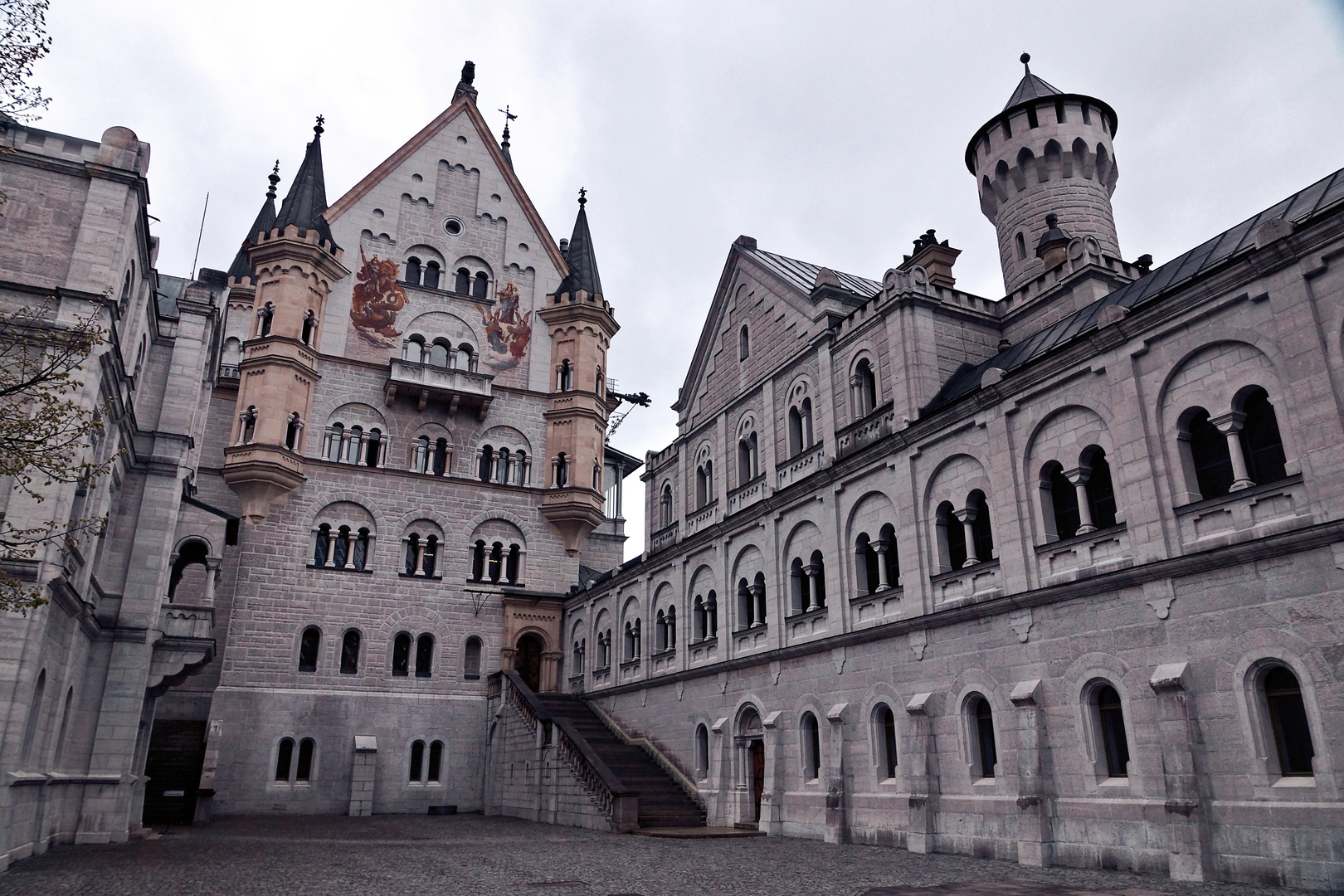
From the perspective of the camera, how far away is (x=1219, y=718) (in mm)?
14922

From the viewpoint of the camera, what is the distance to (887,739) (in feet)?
74.3

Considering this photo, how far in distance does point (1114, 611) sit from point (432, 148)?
4089cm

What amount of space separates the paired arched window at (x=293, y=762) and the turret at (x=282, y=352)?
362 inches

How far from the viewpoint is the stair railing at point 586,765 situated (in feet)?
85.1

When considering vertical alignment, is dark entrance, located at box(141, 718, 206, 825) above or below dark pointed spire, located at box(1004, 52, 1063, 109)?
below

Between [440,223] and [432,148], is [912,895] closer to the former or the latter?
[440,223]

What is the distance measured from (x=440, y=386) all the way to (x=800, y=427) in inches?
774

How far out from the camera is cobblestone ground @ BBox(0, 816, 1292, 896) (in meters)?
14.3

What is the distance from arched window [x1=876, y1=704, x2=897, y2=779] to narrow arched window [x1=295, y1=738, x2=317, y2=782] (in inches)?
968

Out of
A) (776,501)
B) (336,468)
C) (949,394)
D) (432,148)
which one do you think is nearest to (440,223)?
(432,148)

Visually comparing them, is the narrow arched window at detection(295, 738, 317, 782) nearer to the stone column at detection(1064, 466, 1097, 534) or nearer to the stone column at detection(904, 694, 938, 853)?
the stone column at detection(904, 694, 938, 853)

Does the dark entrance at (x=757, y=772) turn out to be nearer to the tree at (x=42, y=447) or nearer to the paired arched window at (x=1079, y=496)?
the paired arched window at (x=1079, y=496)

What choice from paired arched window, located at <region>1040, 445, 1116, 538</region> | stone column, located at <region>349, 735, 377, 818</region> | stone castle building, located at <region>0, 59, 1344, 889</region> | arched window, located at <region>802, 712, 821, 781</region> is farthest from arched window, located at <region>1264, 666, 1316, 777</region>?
stone column, located at <region>349, 735, 377, 818</region>

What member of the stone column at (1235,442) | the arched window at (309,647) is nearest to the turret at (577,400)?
the arched window at (309,647)
